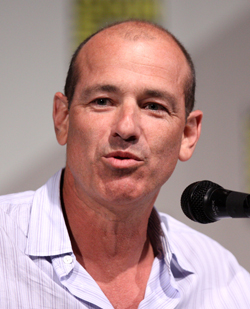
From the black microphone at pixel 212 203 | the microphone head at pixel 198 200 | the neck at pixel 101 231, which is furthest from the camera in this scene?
the neck at pixel 101 231

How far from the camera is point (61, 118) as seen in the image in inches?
76.2

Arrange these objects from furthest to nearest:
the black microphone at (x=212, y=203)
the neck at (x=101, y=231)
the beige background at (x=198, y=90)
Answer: the beige background at (x=198, y=90) < the neck at (x=101, y=231) < the black microphone at (x=212, y=203)

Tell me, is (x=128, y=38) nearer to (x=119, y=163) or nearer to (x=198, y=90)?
(x=119, y=163)

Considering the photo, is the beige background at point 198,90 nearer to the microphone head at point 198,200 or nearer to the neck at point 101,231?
the neck at point 101,231

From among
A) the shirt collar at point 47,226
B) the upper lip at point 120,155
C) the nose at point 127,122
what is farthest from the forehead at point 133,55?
the shirt collar at point 47,226

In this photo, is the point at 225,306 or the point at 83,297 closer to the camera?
the point at 83,297

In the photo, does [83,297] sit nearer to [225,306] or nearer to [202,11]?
[225,306]

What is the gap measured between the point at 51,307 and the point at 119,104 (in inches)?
33.0

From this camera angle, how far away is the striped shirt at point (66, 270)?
1561mm

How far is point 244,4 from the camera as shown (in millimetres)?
3504

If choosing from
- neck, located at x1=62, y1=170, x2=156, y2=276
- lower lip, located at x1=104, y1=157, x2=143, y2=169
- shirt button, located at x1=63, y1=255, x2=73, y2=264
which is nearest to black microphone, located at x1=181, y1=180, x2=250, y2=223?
lower lip, located at x1=104, y1=157, x2=143, y2=169

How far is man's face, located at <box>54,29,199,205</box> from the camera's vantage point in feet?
5.26

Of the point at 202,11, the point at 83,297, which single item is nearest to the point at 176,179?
the point at 202,11

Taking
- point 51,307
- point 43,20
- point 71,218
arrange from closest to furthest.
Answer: point 51,307, point 71,218, point 43,20
